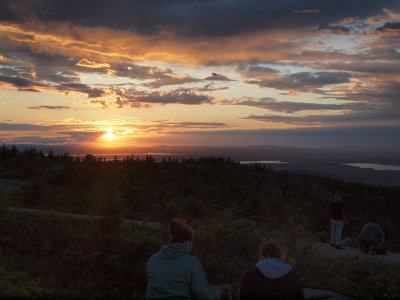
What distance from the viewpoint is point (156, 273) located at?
192 inches

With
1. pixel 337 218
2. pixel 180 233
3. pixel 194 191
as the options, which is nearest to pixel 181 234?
pixel 180 233

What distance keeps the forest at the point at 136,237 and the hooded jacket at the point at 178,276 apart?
464 centimetres

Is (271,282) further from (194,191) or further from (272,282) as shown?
(194,191)

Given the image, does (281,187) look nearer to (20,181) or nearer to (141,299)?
(20,181)

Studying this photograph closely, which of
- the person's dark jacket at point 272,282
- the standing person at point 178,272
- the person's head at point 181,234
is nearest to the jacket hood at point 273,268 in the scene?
the person's dark jacket at point 272,282

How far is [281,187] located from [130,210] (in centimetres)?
1480

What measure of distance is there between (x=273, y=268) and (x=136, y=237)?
334 inches

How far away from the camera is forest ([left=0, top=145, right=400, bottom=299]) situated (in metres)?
9.95

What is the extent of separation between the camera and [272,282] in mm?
4621

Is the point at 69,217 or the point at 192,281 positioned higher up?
the point at 192,281

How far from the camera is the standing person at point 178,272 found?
4.79m

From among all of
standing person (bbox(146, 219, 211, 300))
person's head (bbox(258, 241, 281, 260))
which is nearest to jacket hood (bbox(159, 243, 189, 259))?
standing person (bbox(146, 219, 211, 300))

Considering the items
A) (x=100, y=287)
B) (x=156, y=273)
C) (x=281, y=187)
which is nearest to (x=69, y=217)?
(x=100, y=287)

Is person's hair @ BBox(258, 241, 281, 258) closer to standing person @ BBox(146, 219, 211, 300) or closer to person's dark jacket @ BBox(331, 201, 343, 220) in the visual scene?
standing person @ BBox(146, 219, 211, 300)
